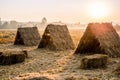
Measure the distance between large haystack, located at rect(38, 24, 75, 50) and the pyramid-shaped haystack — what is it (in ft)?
11.5

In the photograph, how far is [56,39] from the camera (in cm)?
2264

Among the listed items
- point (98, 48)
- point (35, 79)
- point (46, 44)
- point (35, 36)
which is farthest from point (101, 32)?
point (35, 36)

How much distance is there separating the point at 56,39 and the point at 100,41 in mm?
5460

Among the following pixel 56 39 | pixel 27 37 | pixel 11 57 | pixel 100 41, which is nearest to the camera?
pixel 11 57

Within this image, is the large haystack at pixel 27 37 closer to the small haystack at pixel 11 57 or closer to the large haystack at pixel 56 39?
the large haystack at pixel 56 39

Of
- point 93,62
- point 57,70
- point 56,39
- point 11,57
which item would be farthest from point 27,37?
point 93,62

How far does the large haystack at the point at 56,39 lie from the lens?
2236 centimetres

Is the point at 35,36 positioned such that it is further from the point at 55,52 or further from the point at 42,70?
the point at 42,70

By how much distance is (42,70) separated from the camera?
14.5 metres

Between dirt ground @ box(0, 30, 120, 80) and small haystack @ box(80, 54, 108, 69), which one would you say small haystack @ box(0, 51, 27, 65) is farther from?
small haystack @ box(80, 54, 108, 69)

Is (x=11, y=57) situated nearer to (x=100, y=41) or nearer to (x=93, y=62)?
(x=93, y=62)

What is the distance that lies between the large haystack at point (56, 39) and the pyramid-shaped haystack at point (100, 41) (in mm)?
3511

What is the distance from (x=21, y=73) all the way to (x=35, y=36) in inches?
623

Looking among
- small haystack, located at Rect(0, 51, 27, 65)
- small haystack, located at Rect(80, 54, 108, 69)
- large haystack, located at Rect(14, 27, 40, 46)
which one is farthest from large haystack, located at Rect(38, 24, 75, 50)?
small haystack, located at Rect(80, 54, 108, 69)
